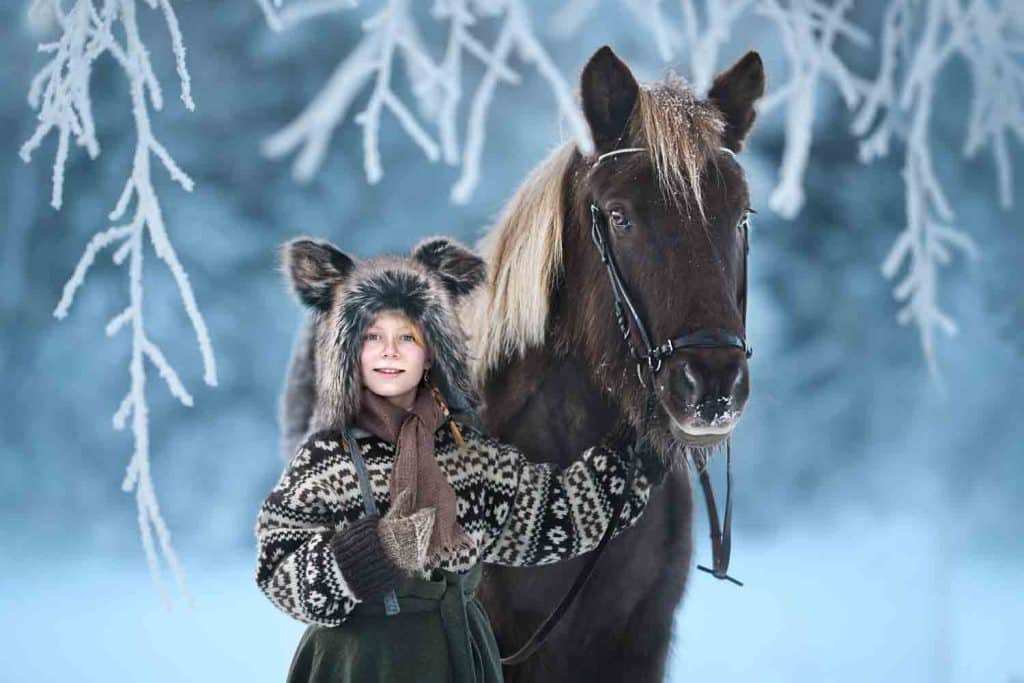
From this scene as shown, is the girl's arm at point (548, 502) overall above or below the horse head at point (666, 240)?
below

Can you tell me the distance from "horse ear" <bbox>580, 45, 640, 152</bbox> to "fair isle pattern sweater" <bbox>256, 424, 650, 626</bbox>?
20.1 inches

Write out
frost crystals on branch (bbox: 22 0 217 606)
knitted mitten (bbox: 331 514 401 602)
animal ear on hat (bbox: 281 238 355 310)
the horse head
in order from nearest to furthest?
1. knitted mitten (bbox: 331 514 401 602)
2. the horse head
3. animal ear on hat (bbox: 281 238 355 310)
4. frost crystals on branch (bbox: 22 0 217 606)

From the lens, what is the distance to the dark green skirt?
58.4 inches

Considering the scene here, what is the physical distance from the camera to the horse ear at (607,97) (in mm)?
1669

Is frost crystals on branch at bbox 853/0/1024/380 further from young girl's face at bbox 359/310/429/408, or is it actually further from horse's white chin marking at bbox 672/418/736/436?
young girl's face at bbox 359/310/429/408

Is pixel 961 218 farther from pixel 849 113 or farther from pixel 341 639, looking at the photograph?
pixel 341 639

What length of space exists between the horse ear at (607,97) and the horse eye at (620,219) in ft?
0.41

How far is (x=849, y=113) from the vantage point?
3432 mm

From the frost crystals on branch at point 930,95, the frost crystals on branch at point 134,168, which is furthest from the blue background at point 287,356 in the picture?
the frost crystals on branch at point 134,168

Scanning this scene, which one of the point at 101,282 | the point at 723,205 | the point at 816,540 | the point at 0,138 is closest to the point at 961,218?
the point at 816,540

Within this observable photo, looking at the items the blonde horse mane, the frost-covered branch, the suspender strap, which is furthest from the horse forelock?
the frost-covered branch

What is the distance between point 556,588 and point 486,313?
507 millimetres

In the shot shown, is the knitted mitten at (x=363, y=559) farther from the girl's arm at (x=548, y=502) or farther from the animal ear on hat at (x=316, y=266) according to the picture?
the animal ear on hat at (x=316, y=266)

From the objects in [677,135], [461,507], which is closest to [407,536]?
[461,507]
